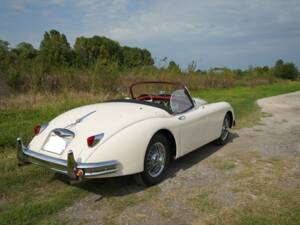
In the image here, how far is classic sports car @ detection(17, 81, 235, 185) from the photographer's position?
3.16 m

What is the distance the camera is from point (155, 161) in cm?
383

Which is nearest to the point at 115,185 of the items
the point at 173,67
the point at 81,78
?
the point at 81,78

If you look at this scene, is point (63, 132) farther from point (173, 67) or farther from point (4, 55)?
point (173, 67)

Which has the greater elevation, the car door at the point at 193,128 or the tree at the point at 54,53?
the tree at the point at 54,53

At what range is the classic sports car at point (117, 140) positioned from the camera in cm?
316

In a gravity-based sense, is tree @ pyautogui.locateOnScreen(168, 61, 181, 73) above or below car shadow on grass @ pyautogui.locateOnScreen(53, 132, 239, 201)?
above

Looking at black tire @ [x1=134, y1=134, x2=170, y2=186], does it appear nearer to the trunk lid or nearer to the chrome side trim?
the trunk lid

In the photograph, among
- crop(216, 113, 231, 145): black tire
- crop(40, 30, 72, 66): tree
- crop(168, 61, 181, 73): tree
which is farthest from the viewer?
crop(168, 61, 181, 73): tree

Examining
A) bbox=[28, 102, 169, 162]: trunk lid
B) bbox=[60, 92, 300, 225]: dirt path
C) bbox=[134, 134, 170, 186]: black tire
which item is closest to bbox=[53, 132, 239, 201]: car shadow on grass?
bbox=[60, 92, 300, 225]: dirt path

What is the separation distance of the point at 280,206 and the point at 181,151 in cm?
148

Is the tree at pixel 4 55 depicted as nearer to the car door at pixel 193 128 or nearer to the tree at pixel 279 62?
the car door at pixel 193 128

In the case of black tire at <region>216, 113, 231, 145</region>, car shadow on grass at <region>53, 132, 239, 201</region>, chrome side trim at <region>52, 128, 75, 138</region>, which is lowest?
car shadow on grass at <region>53, 132, 239, 201</region>

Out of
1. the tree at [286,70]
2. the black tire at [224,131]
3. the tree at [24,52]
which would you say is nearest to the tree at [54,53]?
the tree at [24,52]

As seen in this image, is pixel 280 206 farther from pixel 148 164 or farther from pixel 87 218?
pixel 87 218
